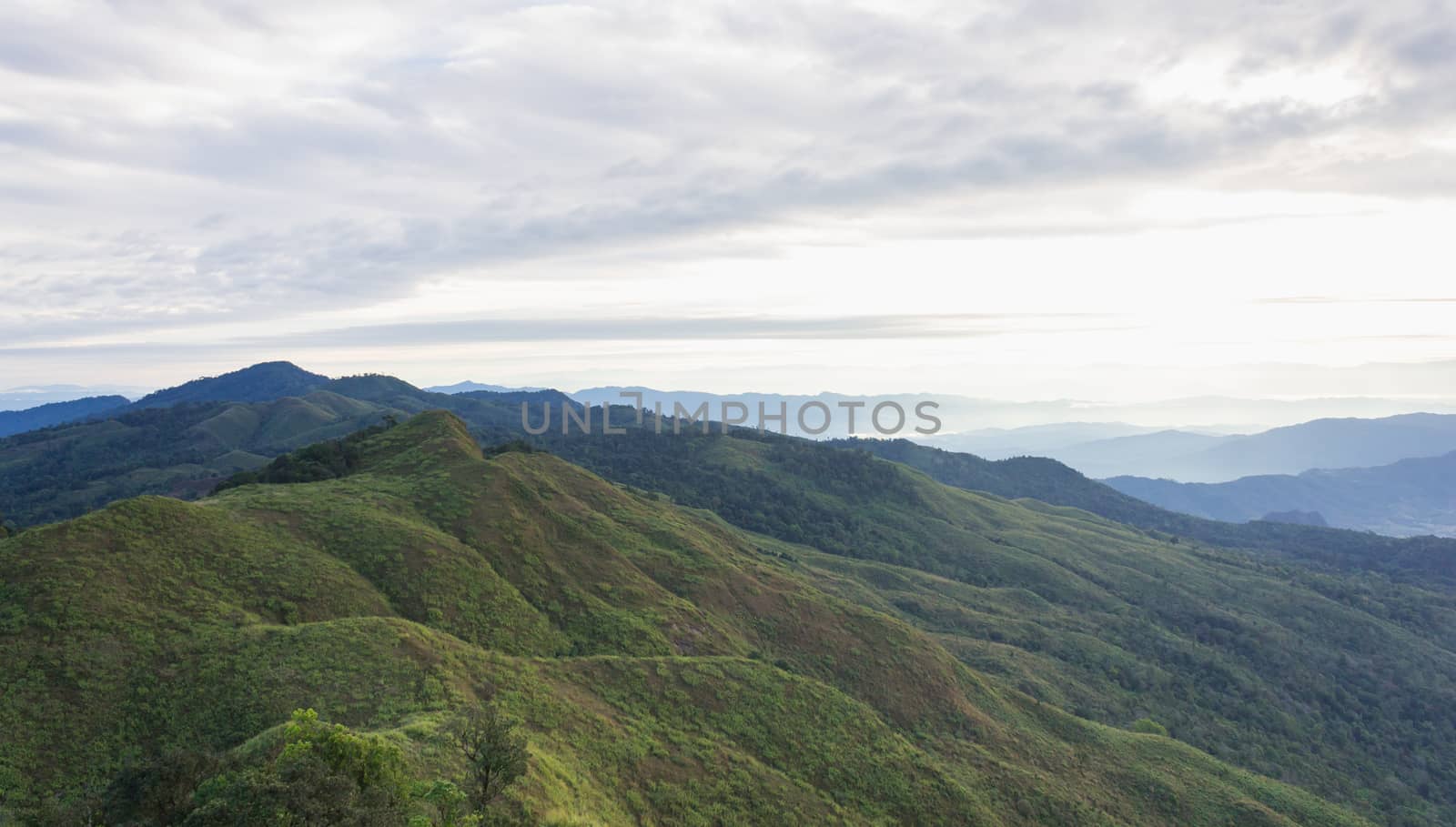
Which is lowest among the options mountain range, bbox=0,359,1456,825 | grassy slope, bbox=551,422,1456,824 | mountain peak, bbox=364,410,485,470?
grassy slope, bbox=551,422,1456,824

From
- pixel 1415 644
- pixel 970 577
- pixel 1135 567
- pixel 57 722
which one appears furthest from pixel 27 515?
pixel 1415 644

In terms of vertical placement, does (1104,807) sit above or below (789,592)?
below

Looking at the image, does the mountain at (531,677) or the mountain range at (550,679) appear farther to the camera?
the mountain range at (550,679)

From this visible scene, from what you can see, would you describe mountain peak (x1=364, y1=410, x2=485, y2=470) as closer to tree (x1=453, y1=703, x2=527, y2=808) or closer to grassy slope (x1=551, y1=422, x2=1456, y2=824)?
tree (x1=453, y1=703, x2=527, y2=808)

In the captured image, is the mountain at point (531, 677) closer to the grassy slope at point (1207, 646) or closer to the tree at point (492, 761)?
the tree at point (492, 761)

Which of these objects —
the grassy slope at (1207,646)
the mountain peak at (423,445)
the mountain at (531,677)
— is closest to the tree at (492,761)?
the mountain at (531,677)

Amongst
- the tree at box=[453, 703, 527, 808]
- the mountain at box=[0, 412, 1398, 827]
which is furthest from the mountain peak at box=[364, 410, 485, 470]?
the tree at box=[453, 703, 527, 808]

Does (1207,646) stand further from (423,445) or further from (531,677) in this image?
(423,445)

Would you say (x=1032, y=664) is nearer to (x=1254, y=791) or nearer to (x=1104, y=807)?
(x=1254, y=791)

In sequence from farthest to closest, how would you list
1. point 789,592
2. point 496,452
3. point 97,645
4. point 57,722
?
point 496,452 < point 789,592 < point 97,645 < point 57,722
